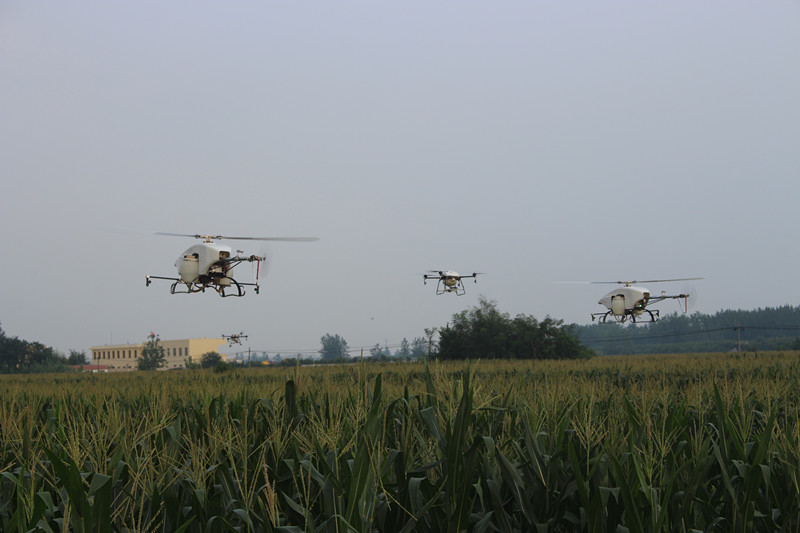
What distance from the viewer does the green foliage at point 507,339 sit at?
2504 inches

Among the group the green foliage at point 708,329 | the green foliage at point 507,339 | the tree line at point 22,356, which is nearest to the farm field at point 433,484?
the green foliage at point 507,339

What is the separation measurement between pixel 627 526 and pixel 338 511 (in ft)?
5.90

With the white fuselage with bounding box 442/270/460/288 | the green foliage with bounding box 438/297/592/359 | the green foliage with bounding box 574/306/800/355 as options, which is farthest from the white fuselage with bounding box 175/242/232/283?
the green foliage with bounding box 574/306/800/355

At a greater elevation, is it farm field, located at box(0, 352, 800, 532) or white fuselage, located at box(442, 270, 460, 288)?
white fuselage, located at box(442, 270, 460, 288)

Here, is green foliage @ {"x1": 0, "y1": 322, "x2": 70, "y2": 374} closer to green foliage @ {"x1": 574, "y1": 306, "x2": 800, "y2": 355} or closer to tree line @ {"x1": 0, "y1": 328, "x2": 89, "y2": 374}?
tree line @ {"x1": 0, "y1": 328, "x2": 89, "y2": 374}

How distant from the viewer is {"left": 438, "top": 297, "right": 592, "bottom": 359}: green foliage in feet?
209

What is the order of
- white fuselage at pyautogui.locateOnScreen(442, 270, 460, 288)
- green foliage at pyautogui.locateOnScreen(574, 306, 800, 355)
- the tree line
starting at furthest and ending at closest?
1. green foliage at pyautogui.locateOnScreen(574, 306, 800, 355)
2. the tree line
3. white fuselage at pyautogui.locateOnScreen(442, 270, 460, 288)

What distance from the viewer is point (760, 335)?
182500 mm

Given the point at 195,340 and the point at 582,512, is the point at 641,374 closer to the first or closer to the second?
the point at 582,512

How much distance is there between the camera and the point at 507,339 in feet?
215

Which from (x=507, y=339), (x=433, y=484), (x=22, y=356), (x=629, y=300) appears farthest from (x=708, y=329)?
(x=433, y=484)

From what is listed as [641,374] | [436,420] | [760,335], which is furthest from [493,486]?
[760,335]

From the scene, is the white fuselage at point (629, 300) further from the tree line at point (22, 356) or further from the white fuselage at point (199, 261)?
the tree line at point (22, 356)

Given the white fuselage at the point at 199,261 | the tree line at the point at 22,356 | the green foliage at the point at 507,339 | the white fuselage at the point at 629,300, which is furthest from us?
the tree line at the point at 22,356
